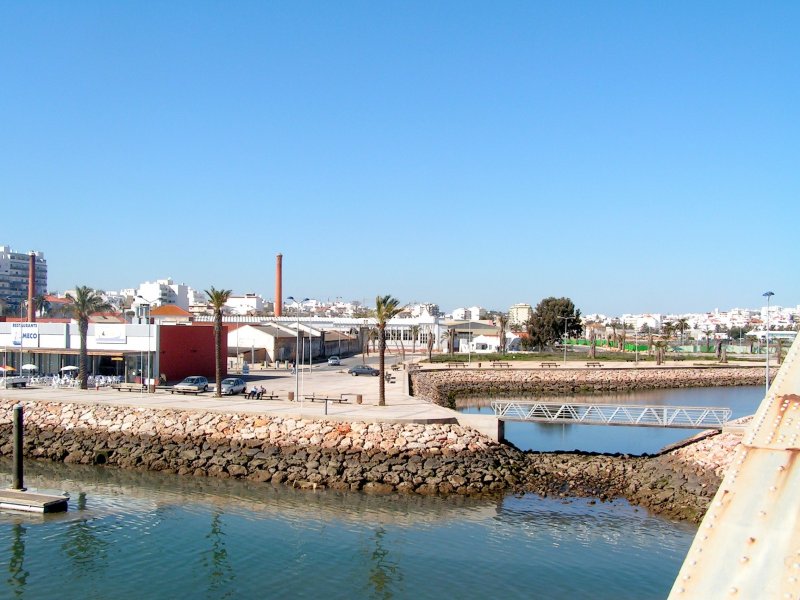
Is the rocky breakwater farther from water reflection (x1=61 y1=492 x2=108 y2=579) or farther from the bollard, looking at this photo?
water reflection (x1=61 y1=492 x2=108 y2=579)

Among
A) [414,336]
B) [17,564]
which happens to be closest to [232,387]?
[17,564]

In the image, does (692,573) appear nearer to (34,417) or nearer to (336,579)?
(336,579)

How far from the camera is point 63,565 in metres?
20.3

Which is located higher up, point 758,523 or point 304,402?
point 758,523

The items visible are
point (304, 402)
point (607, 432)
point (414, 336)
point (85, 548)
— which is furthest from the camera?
point (414, 336)

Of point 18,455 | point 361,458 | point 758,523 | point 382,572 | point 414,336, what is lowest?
point 382,572

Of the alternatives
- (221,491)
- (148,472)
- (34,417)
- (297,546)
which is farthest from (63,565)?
(34,417)

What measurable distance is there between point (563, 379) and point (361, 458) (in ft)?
155

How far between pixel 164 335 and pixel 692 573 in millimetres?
50557

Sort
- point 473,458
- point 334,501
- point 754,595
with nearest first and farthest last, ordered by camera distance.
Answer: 1. point 754,595
2. point 334,501
3. point 473,458

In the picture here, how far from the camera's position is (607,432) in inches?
1785

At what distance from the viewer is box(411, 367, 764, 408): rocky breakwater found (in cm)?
6988

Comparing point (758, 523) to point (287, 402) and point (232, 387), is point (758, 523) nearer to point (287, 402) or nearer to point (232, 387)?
point (287, 402)

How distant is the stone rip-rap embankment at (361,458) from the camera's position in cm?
2828
